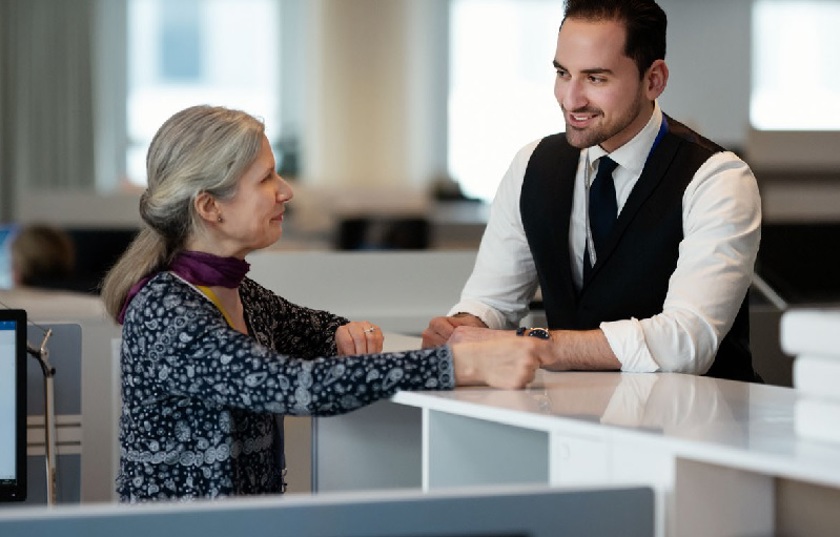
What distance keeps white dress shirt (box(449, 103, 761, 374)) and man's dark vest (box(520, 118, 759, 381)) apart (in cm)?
3

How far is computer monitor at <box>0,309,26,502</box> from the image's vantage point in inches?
80.7

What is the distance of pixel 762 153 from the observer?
4.20 meters

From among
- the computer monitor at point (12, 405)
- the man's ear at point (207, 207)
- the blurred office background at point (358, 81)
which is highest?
the blurred office background at point (358, 81)

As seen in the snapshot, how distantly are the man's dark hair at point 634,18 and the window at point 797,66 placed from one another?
922 centimetres

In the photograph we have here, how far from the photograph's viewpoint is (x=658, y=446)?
126cm

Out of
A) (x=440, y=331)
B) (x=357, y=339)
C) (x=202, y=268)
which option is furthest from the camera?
(x=440, y=331)

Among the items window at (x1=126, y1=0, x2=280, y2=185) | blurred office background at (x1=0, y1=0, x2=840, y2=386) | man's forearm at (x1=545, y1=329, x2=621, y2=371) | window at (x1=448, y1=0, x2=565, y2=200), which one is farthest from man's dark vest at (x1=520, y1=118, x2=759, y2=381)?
window at (x1=448, y1=0, x2=565, y2=200)

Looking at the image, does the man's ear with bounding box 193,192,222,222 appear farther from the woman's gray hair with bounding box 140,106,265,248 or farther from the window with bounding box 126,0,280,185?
the window with bounding box 126,0,280,185

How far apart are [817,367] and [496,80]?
389 inches

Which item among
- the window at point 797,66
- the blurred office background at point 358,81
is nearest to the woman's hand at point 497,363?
the blurred office background at point 358,81

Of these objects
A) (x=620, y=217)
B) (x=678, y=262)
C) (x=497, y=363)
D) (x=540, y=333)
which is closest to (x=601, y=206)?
(x=620, y=217)

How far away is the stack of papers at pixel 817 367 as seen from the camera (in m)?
1.24

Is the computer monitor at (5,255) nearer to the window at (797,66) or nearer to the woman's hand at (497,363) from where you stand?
the woman's hand at (497,363)

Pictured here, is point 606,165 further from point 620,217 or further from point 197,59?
point 197,59
